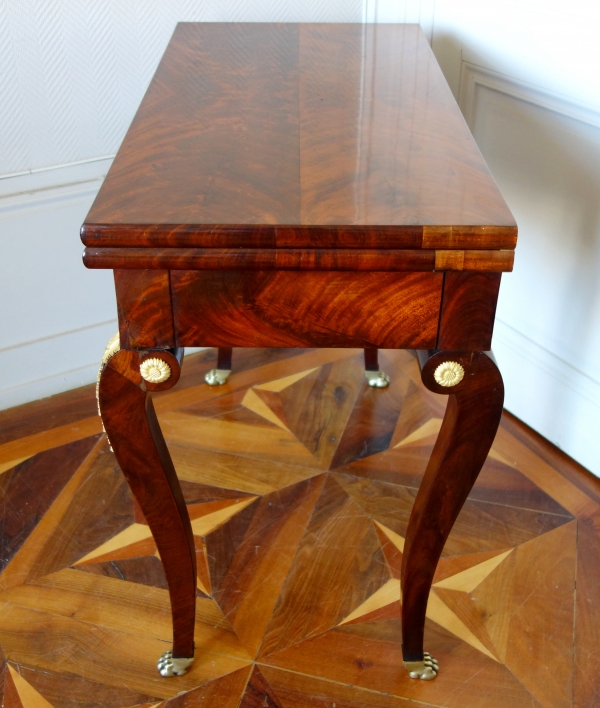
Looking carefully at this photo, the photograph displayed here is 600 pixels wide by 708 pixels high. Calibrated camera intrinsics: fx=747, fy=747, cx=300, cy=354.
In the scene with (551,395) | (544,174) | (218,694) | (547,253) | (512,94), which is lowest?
(218,694)

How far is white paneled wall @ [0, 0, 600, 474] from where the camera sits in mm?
1174

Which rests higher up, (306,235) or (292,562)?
(306,235)

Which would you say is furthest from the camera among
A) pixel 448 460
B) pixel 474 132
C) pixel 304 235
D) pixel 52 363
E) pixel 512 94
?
pixel 52 363

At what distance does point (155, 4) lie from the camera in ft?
4.23

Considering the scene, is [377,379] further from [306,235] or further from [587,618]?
[306,235]

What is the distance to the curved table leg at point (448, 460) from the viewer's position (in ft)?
2.32

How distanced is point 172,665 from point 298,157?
66 cm

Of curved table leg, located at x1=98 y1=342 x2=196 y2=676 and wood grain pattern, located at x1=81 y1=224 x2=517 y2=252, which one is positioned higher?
wood grain pattern, located at x1=81 y1=224 x2=517 y2=252

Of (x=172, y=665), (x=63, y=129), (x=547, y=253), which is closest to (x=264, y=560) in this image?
(x=172, y=665)

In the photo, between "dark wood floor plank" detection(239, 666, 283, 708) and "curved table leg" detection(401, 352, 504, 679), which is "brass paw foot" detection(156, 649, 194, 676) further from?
"curved table leg" detection(401, 352, 504, 679)

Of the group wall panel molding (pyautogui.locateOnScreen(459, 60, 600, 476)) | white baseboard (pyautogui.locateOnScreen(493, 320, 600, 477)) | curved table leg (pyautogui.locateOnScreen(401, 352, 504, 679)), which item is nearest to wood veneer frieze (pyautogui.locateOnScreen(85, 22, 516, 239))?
curved table leg (pyautogui.locateOnScreen(401, 352, 504, 679))

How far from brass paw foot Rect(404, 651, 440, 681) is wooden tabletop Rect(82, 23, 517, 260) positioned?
59cm

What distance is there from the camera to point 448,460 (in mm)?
771

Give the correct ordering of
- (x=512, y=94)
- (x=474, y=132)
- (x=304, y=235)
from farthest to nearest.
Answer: (x=474, y=132) < (x=512, y=94) < (x=304, y=235)
